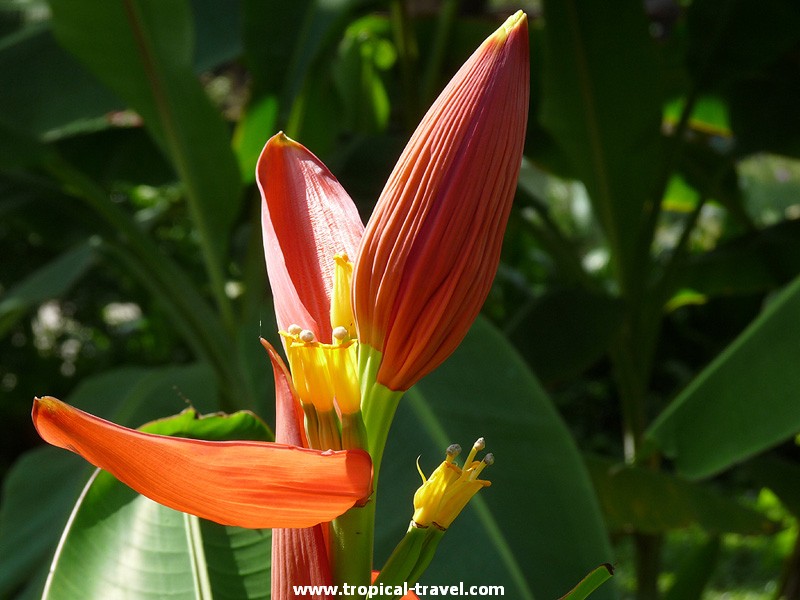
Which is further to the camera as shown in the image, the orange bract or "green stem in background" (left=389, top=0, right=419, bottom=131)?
"green stem in background" (left=389, top=0, right=419, bottom=131)

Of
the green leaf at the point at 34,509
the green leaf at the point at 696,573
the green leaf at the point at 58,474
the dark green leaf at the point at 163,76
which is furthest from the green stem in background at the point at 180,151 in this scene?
the green leaf at the point at 696,573

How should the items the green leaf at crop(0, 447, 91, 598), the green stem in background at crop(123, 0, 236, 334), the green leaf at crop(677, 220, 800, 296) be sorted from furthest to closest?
the green leaf at crop(677, 220, 800, 296), the green stem in background at crop(123, 0, 236, 334), the green leaf at crop(0, 447, 91, 598)

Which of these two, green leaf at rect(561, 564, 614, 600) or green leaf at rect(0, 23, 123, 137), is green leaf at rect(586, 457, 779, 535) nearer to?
green leaf at rect(561, 564, 614, 600)

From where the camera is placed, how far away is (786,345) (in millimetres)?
565

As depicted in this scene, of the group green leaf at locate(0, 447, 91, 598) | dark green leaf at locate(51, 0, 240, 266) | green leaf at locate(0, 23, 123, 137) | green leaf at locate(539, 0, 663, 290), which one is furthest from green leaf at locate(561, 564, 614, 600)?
green leaf at locate(0, 23, 123, 137)

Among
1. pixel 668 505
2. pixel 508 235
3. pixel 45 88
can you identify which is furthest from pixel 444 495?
pixel 508 235

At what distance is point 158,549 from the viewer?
0.36 metres

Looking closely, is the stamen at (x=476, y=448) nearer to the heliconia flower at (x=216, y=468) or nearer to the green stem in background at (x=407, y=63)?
the heliconia flower at (x=216, y=468)

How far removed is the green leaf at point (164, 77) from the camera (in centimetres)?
90

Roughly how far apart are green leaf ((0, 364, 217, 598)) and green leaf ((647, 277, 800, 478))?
45cm

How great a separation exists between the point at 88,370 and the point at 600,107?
1.74 meters

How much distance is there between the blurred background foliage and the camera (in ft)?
1.88

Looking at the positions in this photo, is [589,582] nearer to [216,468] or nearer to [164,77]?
[216,468]

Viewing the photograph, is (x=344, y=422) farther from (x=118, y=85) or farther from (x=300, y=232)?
(x=118, y=85)
